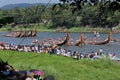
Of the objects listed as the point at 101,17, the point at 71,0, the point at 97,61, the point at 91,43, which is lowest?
the point at 91,43

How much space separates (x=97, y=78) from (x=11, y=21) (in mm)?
16281

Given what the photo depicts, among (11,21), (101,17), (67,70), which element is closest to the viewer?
(11,21)

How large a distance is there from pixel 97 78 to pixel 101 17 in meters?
15.1

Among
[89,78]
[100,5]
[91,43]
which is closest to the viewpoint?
[100,5]

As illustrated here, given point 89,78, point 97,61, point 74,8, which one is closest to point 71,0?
point 74,8

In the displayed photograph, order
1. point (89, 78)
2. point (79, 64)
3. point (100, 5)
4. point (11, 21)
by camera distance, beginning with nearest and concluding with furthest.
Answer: point (11, 21) → point (100, 5) → point (89, 78) → point (79, 64)

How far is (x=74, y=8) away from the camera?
3576 mm

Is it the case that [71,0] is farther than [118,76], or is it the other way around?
[118,76]

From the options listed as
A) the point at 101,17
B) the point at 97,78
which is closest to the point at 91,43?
the point at 97,78

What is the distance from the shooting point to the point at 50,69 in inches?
693

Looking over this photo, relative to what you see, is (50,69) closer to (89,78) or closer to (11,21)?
(89,78)

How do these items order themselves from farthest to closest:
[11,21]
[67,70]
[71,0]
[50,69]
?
[67,70] < [50,69] < [71,0] < [11,21]

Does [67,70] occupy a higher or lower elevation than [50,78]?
lower

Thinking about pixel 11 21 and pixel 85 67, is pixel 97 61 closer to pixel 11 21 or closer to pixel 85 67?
pixel 85 67
